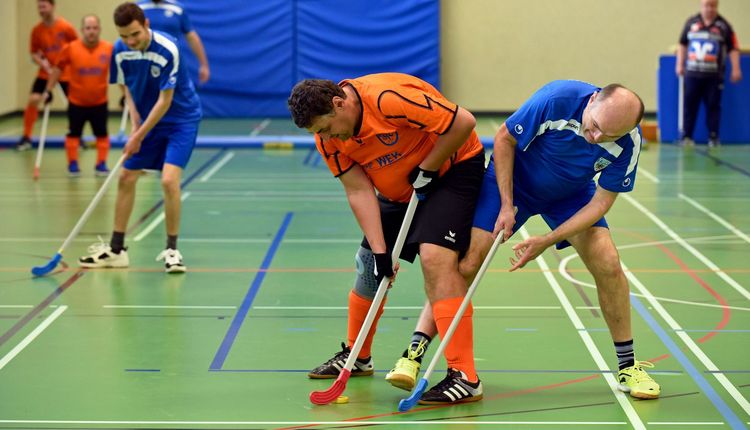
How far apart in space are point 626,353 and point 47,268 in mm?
4068

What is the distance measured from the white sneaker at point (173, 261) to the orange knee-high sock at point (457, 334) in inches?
121

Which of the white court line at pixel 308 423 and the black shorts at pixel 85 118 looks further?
the black shorts at pixel 85 118

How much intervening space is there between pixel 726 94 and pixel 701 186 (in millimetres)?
4220

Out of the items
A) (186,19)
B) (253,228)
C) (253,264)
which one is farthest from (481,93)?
(253,264)

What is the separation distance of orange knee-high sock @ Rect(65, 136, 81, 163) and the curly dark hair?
8208 mm

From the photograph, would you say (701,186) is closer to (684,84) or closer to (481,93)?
(684,84)

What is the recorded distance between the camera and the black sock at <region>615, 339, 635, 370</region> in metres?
5.15

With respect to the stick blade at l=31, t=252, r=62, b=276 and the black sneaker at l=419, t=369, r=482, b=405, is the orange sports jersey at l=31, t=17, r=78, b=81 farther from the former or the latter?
the black sneaker at l=419, t=369, r=482, b=405

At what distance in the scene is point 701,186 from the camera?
11.5 metres

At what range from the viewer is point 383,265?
495cm

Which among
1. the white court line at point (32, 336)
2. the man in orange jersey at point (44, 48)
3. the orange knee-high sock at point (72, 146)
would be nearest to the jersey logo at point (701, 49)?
the orange knee-high sock at point (72, 146)

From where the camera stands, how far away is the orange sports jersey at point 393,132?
4727 mm

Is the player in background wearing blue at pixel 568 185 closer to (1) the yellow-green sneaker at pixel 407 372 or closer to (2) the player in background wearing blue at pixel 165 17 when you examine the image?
(1) the yellow-green sneaker at pixel 407 372

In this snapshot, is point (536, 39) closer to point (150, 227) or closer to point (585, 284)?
point (150, 227)
